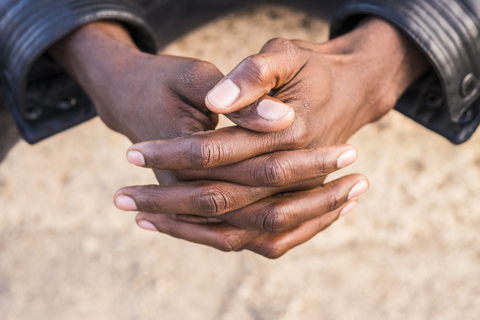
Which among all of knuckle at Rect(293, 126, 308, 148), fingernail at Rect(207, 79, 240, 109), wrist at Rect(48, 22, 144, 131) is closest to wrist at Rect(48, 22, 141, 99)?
wrist at Rect(48, 22, 144, 131)

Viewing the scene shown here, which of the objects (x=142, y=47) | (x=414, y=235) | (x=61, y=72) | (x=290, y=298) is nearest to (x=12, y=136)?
(x=61, y=72)

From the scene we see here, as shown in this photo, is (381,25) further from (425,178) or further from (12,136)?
(12,136)

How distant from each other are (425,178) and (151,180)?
87 cm

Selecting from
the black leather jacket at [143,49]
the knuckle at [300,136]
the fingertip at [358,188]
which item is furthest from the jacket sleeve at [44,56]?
the fingertip at [358,188]

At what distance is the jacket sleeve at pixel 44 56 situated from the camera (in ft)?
3.22

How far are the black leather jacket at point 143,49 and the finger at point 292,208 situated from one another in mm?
346

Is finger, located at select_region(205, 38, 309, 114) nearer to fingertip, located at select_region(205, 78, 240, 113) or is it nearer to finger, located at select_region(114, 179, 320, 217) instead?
fingertip, located at select_region(205, 78, 240, 113)

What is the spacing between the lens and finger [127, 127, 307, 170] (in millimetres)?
782

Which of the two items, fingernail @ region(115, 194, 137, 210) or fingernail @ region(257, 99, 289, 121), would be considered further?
fingernail @ region(115, 194, 137, 210)

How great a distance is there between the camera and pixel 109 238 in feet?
4.40

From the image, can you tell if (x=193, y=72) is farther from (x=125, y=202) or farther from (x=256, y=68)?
(x=125, y=202)

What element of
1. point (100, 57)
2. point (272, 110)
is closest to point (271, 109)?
point (272, 110)

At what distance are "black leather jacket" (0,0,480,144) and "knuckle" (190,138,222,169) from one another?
44cm

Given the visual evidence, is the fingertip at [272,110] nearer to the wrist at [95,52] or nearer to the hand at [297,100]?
the hand at [297,100]
